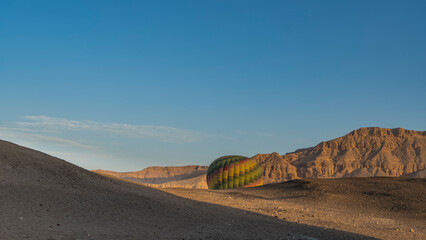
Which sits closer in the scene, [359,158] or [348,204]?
[348,204]

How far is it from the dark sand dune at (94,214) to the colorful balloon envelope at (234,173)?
98.5 feet

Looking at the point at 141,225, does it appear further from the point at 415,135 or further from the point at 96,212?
the point at 415,135

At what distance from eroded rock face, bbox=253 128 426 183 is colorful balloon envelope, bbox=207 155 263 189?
81873 mm

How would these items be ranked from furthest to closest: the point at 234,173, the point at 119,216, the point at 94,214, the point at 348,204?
the point at 234,173 < the point at 348,204 < the point at 119,216 < the point at 94,214

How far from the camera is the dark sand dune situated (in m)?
11.4

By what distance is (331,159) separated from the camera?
139000mm

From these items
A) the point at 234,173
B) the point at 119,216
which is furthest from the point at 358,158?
the point at 119,216

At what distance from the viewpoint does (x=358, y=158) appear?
450 feet

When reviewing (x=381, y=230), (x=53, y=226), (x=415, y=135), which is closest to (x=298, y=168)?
(x=415, y=135)

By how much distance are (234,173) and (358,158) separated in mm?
103261

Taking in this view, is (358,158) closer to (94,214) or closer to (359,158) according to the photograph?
(359,158)

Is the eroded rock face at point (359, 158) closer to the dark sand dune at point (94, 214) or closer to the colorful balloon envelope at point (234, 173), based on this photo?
the colorful balloon envelope at point (234, 173)

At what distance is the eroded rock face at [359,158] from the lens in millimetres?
127188

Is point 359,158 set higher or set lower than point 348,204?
higher
